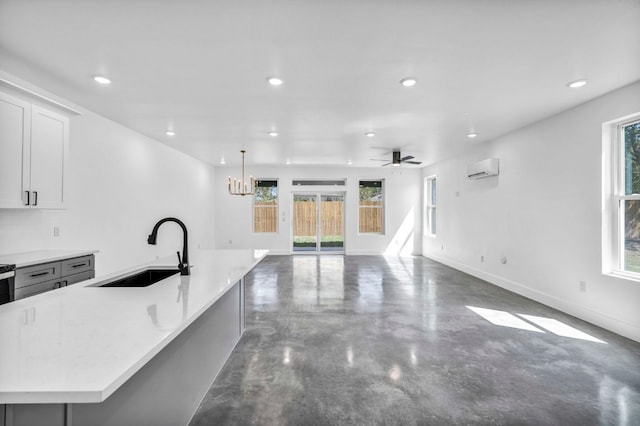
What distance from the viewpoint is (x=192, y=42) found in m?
2.44

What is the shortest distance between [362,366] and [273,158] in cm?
585

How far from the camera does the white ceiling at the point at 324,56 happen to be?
81.7 inches

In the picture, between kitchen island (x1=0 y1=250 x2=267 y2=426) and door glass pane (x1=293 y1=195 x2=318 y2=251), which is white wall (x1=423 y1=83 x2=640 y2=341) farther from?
door glass pane (x1=293 y1=195 x2=318 y2=251)

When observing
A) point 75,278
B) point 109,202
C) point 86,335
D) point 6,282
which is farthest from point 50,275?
point 86,335

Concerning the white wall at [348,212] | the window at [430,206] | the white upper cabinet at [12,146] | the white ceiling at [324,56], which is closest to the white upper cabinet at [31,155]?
the white upper cabinet at [12,146]

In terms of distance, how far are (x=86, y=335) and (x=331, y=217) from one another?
27.8 ft

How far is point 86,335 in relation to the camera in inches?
41.9

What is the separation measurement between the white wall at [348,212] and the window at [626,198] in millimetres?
5800

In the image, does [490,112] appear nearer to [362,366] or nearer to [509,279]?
[509,279]

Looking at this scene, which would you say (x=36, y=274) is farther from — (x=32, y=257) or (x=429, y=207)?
(x=429, y=207)

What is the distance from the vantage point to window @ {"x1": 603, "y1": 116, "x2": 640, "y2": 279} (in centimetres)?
338

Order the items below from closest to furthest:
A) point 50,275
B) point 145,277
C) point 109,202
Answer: point 145,277
point 50,275
point 109,202

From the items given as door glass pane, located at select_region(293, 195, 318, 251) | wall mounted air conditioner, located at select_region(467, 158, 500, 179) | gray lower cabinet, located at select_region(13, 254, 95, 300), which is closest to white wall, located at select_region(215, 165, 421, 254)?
door glass pane, located at select_region(293, 195, 318, 251)

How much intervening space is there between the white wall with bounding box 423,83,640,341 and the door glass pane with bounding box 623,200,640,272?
8.5 inches
